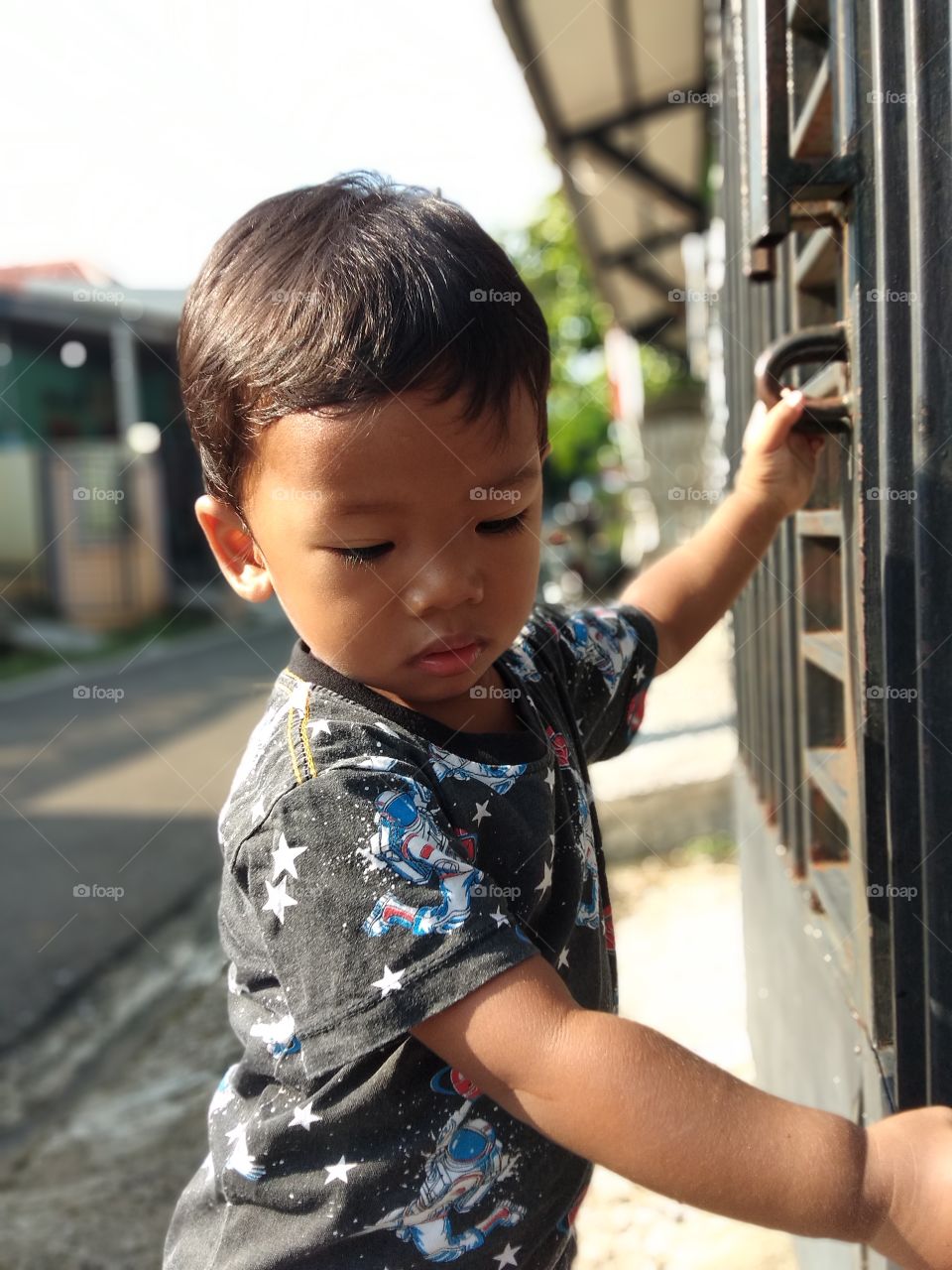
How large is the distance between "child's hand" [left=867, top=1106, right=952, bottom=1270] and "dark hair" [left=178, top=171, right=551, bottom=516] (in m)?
0.70

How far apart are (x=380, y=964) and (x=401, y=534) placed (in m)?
0.39

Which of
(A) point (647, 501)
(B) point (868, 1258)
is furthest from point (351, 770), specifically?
(A) point (647, 501)

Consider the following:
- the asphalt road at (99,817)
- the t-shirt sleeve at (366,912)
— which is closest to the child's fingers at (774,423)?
the t-shirt sleeve at (366,912)

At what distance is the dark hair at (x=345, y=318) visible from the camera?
3.55ft

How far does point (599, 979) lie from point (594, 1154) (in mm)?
370

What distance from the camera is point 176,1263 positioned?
1286mm

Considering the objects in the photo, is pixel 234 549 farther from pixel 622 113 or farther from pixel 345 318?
pixel 622 113

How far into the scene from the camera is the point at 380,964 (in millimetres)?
979

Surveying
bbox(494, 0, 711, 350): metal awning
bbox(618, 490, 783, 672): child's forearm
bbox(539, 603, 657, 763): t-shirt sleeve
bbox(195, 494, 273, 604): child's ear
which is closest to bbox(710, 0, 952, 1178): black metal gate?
bbox(618, 490, 783, 672): child's forearm

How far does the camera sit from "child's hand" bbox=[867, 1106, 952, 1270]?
2.75 feet

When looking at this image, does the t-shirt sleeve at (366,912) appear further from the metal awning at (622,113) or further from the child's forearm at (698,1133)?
the metal awning at (622,113)

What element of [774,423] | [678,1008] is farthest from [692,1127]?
[678,1008]

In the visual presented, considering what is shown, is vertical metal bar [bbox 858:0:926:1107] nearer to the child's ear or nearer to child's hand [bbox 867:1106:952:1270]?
child's hand [bbox 867:1106:952:1270]

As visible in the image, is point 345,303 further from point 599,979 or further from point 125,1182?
point 125,1182
